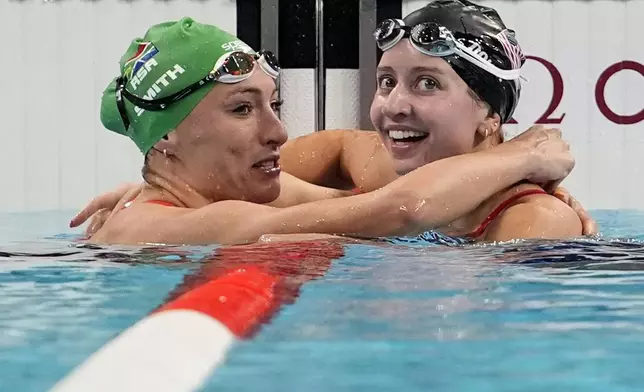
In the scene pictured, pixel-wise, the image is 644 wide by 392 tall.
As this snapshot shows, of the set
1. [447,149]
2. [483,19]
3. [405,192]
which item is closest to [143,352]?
[405,192]

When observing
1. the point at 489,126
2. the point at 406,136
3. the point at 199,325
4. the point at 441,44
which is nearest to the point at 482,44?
the point at 441,44

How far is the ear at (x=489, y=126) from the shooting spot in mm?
2852

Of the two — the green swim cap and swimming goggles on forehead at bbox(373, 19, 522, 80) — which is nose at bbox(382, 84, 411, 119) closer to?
swimming goggles on forehead at bbox(373, 19, 522, 80)

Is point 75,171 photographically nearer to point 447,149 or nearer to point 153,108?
point 153,108

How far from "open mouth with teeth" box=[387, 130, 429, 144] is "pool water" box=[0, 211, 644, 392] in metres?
0.41

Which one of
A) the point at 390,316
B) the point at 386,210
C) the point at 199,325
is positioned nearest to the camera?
the point at 199,325

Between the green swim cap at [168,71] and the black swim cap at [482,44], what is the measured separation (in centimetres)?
65

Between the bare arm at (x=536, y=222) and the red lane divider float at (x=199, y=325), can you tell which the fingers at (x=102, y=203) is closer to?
the red lane divider float at (x=199, y=325)

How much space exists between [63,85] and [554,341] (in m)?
4.66

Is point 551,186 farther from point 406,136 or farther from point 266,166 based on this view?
point 266,166

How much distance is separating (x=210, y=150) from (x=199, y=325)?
159 cm

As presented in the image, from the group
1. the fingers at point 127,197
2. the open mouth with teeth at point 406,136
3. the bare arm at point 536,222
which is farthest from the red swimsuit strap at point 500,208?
the fingers at point 127,197

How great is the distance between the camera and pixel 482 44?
112 inches

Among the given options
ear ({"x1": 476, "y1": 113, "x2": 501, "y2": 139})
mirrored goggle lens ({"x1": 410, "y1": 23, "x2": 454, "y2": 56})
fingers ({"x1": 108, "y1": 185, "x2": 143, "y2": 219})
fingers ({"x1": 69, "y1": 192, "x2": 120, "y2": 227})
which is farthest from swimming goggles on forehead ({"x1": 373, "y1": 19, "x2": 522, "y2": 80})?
fingers ({"x1": 69, "y1": 192, "x2": 120, "y2": 227})
